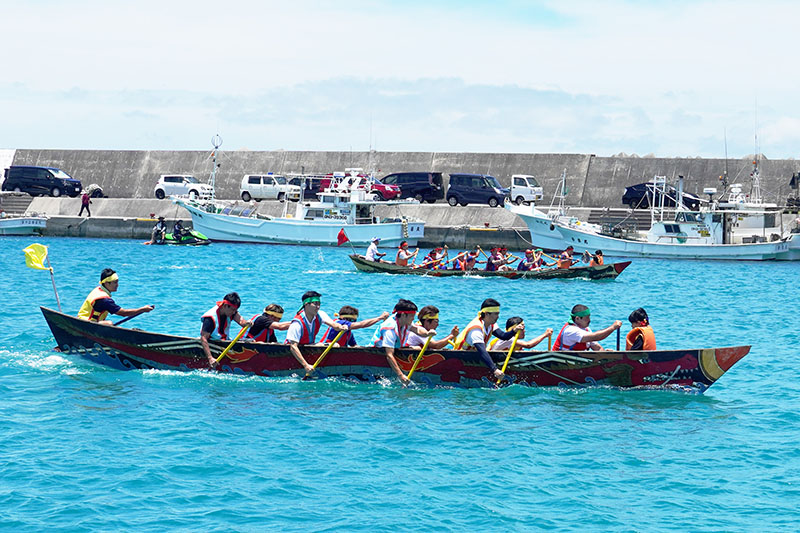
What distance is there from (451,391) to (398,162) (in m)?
44.0

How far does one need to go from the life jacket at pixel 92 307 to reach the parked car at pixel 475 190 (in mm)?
36412

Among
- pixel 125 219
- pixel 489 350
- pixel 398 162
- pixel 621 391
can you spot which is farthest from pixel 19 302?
pixel 398 162

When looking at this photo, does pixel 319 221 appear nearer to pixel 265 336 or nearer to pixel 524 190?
pixel 524 190

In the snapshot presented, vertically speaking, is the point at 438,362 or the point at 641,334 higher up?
the point at 641,334

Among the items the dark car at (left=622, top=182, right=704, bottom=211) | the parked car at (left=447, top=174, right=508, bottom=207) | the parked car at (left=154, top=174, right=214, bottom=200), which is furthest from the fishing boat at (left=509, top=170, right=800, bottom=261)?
the parked car at (left=154, top=174, right=214, bottom=200)

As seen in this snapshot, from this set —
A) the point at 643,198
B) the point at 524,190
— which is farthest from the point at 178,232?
the point at 643,198

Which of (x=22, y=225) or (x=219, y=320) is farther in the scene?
(x=22, y=225)

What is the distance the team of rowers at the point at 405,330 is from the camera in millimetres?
14219

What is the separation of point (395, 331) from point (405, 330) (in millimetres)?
218

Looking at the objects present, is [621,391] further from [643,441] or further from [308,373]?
[308,373]

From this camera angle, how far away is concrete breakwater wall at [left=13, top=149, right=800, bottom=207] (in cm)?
5181

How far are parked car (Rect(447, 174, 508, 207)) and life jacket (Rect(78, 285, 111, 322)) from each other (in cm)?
3641

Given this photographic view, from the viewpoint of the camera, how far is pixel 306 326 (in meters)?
14.8

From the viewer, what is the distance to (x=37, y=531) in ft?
30.3
